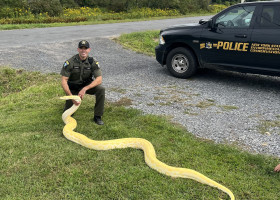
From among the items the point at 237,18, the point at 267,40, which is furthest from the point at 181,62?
the point at 267,40

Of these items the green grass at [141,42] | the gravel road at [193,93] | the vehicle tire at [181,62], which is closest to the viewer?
the gravel road at [193,93]

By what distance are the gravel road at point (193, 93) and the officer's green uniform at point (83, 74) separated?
1000 millimetres

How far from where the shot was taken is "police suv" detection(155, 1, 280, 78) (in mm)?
6613

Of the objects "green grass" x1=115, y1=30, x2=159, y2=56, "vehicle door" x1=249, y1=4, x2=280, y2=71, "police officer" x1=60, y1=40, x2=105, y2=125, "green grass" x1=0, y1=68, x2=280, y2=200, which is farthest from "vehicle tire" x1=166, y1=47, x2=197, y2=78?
"police officer" x1=60, y1=40, x2=105, y2=125

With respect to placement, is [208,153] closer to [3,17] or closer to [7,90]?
[7,90]

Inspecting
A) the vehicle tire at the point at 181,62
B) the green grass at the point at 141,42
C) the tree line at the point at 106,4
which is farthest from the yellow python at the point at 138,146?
the tree line at the point at 106,4

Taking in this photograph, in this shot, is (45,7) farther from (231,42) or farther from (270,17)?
(270,17)

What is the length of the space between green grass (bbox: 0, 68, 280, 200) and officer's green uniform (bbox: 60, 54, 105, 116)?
339mm

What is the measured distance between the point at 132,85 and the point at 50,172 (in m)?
4.26

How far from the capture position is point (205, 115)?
5465mm

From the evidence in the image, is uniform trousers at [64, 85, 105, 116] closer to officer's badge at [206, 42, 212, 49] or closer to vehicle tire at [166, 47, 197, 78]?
vehicle tire at [166, 47, 197, 78]

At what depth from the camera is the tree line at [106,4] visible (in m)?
22.7

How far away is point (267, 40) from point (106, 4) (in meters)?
26.2

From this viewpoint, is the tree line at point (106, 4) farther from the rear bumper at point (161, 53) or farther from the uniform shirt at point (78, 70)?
the uniform shirt at point (78, 70)
